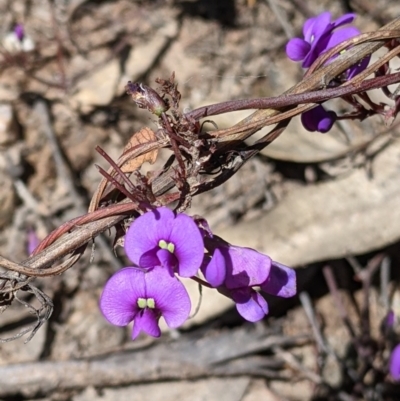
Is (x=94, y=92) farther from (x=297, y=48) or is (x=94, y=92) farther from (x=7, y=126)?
(x=297, y=48)

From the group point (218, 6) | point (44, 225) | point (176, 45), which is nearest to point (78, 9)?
point (176, 45)

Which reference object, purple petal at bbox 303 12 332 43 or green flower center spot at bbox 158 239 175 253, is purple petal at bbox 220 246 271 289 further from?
purple petal at bbox 303 12 332 43

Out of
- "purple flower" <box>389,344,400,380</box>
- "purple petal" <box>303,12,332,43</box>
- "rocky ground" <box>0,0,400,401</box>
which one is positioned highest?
"purple petal" <box>303,12,332,43</box>

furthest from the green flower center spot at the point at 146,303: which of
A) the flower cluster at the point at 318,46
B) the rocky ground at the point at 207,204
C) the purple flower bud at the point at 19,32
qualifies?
the purple flower bud at the point at 19,32

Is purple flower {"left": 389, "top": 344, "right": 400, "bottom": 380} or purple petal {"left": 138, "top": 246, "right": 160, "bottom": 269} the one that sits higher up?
purple petal {"left": 138, "top": 246, "right": 160, "bottom": 269}

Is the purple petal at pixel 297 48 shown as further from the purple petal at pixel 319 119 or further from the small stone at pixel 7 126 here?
the small stone at pixel 7 126

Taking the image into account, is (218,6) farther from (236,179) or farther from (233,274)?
(233,274)

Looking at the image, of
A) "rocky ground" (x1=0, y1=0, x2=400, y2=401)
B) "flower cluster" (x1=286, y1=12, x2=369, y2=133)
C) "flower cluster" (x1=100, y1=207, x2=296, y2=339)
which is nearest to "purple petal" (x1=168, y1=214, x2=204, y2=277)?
"flower cluster" (x1=100, y1=207, x2=296, y2=339)
